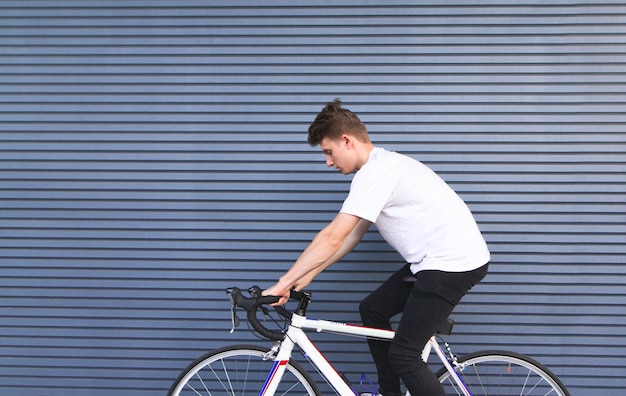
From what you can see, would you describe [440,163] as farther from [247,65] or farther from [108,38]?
[108,38]

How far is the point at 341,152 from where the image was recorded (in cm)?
250

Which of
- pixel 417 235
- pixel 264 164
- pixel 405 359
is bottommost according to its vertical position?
pixel 405 359

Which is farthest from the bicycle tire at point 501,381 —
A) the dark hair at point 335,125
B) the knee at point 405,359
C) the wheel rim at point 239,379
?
the dark hair at point 335,125

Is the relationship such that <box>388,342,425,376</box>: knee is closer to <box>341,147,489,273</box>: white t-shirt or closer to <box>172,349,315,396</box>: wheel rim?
<box>341,147,489,273</box>: white t-shirt

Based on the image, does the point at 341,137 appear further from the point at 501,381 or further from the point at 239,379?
the point at 501,381

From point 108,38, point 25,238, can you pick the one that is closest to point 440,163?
point 108,38

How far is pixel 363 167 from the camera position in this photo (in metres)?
2.40

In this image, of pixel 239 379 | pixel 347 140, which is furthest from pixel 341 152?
pixel 239 379

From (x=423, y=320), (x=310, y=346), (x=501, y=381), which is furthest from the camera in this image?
(x=501, y=381)

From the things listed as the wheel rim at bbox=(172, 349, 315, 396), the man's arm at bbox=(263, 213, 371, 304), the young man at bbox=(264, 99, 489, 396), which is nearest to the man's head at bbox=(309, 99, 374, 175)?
the young man at bbox=(264, 99, 489, 396)

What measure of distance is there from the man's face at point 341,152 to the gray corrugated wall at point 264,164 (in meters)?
0.88

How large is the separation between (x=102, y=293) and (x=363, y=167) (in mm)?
2140

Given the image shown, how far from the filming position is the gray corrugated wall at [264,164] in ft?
10.9

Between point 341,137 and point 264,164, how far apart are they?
1.06 meters
